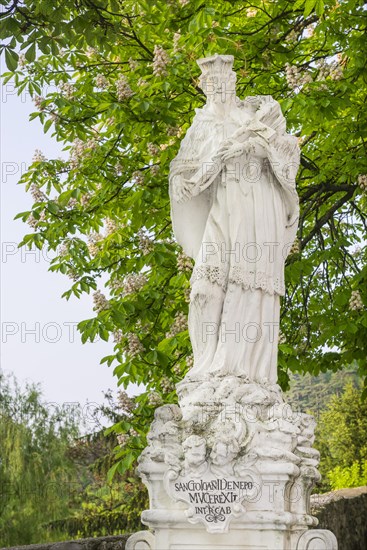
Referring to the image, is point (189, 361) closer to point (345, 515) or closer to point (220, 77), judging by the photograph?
point (220, 77)

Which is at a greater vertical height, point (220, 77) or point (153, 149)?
point (153, 149)

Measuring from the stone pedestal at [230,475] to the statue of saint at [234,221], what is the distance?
13.2 inches

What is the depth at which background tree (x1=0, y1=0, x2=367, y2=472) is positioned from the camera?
10.9 m

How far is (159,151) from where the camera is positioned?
11445 millimetres

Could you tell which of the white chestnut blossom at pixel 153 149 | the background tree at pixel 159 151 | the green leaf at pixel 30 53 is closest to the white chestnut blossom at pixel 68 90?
the background tree at pixel 159 151

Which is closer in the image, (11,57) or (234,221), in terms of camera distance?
(234,221)

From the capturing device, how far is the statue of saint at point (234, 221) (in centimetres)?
770

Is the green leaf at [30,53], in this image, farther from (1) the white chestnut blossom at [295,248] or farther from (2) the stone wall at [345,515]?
(2) the stone wall at [345,515]

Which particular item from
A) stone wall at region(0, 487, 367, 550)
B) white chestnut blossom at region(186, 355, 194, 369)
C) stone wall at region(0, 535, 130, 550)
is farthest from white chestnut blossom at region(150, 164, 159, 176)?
stone wall at region(0, 487, 367, 550)

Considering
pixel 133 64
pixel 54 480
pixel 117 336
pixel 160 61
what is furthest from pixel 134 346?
pixel 54 480

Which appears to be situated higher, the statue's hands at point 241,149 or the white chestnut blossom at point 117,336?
the statue's hands at point 241,149

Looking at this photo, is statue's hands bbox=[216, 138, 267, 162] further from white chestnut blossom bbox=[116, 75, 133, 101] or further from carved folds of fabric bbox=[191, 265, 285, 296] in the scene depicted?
white chestnut blossom bbox=[116, 75, 133, 101]

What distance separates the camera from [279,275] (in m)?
7.95

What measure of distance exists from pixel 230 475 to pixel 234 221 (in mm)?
1819
